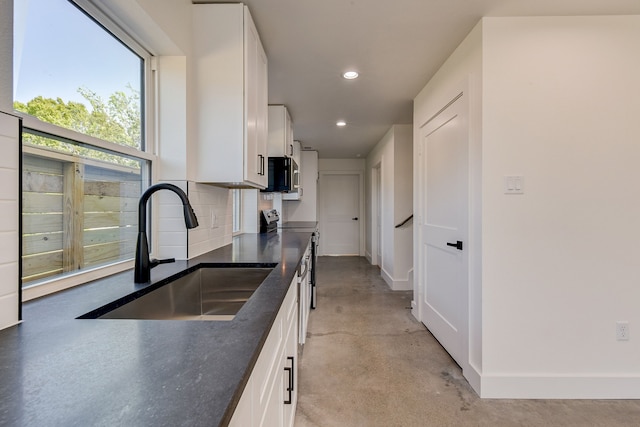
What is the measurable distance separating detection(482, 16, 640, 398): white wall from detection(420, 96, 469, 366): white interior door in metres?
0.25

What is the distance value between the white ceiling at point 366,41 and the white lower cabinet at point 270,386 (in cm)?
171

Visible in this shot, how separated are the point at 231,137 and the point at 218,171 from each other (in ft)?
0.70

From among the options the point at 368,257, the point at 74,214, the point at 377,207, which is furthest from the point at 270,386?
the point at 368,257

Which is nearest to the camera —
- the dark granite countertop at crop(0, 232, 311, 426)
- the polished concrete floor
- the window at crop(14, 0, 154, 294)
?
the dark granite countertop at crop(0, 232, 311, 426)

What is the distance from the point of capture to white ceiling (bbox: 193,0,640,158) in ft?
5.68

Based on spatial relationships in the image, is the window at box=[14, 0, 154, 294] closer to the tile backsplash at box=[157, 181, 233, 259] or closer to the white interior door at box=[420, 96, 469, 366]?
the tile backsplash at box=[157, 181, 233, 259]

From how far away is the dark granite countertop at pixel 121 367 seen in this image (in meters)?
0.46

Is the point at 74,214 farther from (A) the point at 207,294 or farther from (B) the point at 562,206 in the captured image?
(B) the point at 562,206

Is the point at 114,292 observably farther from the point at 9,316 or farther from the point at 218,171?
the point at 218,171

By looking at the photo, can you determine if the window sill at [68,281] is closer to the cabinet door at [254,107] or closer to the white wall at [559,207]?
the cabinet door at [254,107]

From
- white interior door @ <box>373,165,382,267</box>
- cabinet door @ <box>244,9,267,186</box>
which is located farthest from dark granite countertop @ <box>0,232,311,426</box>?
white interior door @ <box>373,165,382,267</box>

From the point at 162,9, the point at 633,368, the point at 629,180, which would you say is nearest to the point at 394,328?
the point at 633,368

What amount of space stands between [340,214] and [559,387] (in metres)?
5.46

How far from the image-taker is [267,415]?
86 centimetres
